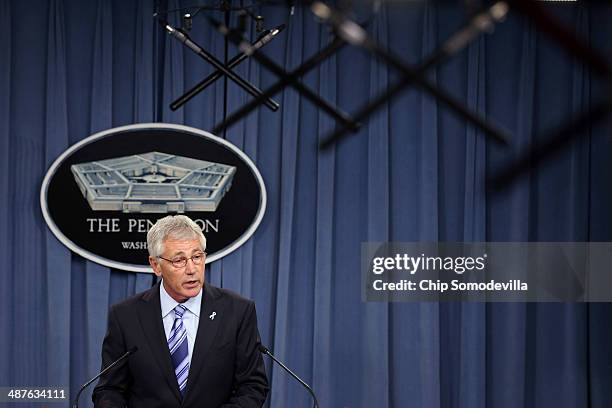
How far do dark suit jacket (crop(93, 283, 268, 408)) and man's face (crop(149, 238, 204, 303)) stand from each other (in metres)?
0.08

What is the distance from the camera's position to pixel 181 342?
3.22 m

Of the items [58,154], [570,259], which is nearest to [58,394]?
[58,154]

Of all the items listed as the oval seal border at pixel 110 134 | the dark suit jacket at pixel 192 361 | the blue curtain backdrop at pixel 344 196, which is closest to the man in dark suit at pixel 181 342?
the dark suit jacket at pixel 192 361

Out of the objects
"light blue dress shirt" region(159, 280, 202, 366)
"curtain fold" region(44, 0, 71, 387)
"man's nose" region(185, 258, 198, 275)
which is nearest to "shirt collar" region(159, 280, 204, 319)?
"light blue dress shirt" region(159, 280, 202, 366)

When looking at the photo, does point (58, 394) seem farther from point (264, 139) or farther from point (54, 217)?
point (264, 139)

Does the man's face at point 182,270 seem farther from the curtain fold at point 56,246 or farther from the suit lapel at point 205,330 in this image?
the curtain fold at point 56,246

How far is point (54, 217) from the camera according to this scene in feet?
16.1

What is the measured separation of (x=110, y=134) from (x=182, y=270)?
1.96 meters

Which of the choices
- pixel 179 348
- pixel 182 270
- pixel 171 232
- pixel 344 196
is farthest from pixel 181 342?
pixel 344 196

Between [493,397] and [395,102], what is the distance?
177 cm

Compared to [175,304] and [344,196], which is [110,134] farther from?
[175,304]

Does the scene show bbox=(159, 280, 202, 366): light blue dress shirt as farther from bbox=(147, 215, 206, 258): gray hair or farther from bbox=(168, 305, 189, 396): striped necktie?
bbox=(147, 215, 206, 258): gray hair

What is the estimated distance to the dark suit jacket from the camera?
123 inches

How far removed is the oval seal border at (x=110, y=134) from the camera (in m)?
4.89
